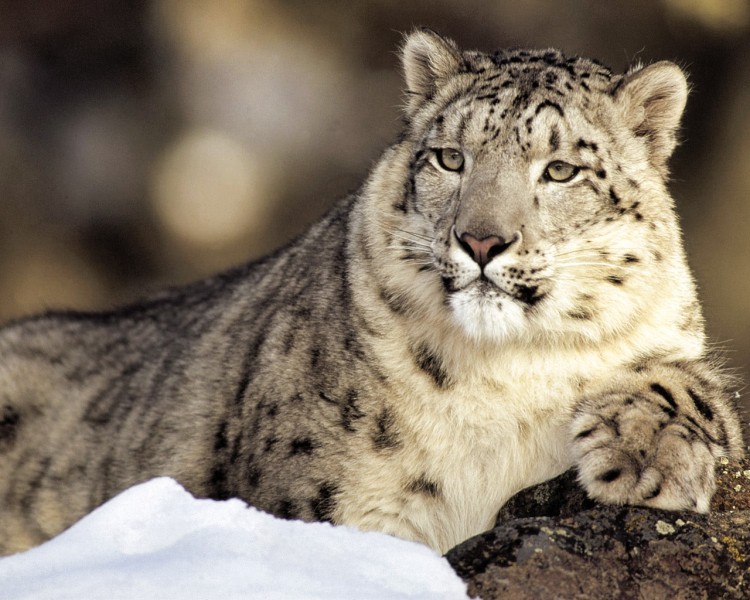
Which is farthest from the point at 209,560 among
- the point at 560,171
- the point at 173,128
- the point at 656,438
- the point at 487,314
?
the point at 173,128

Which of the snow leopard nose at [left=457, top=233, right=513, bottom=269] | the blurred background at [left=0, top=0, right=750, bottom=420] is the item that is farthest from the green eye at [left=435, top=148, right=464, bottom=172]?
the blurred background at [left=0, top=0, right=750, bottom=420]

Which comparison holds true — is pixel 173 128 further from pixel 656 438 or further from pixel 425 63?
pixel 656 438

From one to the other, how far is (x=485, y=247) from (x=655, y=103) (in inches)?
37.9

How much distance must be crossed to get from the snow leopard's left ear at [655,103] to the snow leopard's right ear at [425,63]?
62cm

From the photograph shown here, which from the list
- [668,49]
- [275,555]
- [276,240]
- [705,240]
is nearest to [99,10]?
[276,240]

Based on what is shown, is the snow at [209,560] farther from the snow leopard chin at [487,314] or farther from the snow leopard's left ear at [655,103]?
the snow leopard's left ear at [655,103]

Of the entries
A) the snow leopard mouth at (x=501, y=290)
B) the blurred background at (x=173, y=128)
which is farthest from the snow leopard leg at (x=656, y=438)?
the blurred background at (x=173, y=128)

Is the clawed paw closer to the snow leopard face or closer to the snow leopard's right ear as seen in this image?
the snow leopard face

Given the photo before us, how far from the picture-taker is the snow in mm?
2393

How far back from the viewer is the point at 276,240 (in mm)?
9906

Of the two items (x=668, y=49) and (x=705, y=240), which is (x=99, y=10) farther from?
(x=705, y=240)

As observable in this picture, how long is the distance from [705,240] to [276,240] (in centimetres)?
373

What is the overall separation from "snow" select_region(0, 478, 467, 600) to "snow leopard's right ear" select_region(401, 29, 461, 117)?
1789 mm

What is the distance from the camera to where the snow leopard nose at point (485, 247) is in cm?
318
